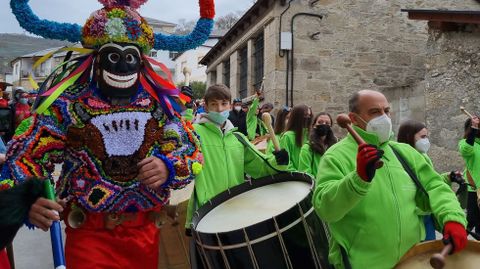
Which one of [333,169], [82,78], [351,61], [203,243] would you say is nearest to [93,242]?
[203,243]

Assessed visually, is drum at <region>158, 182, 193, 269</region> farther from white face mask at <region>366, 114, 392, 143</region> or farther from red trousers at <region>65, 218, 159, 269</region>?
white face mask at <region>366, 114, 392, 143</region>

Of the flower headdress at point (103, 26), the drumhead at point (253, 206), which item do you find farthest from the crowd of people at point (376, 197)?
the flower headdress at point (103, 26)

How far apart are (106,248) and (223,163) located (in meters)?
1.39

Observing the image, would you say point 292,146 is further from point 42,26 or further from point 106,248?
point 42,26

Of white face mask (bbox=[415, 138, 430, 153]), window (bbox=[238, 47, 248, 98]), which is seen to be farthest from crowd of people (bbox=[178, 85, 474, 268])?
window (bbox=[238, 47, 248, 98])

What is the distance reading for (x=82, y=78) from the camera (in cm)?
303

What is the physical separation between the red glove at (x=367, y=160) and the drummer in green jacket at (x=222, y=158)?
52.6 inches

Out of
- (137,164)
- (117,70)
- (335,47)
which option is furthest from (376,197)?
(335,47)

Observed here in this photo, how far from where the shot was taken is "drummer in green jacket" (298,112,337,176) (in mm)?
4754

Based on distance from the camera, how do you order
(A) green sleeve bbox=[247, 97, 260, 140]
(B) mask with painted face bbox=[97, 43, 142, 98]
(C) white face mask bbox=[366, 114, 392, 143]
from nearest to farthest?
(C) white face mask bbox=[366, 114, 392, 143] < (B) mask with painted face bbox=[97, 43, 142, 98] < (A) green sleeve bbox=[247, 97, 260, 140]

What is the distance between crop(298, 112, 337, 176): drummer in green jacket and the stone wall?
5.22 metres

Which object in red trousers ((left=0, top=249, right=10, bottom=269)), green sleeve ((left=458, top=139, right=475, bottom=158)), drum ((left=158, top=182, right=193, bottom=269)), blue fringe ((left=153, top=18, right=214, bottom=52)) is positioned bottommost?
drum ((left=158, top=182, right=193, bottom=269))

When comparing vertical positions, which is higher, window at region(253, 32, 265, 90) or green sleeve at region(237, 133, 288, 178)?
window at region(253, 32, 265, 90)

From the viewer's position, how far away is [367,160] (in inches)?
→ 92.7
